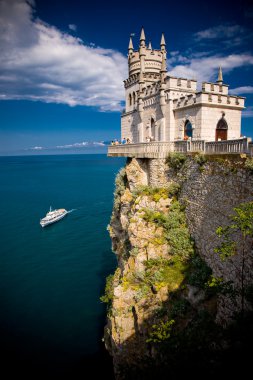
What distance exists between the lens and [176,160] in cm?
1869

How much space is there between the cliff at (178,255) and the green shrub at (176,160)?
8cm

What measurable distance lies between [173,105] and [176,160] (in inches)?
219

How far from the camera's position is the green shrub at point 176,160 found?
718 inches

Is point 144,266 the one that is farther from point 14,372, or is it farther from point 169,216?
point 14,372

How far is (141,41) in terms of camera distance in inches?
1017

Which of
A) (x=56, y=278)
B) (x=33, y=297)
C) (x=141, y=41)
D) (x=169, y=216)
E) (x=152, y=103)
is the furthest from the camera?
(x=56, y=278)

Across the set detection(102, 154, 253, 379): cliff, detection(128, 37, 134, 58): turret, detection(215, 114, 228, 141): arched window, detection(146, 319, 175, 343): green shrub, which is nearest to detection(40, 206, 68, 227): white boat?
detection(102, 154, 253, 379): cliff

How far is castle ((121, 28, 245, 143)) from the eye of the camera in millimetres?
18656

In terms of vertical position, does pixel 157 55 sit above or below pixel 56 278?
above

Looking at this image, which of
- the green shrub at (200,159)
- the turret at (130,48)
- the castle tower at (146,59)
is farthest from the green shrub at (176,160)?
the turret at (130,48)

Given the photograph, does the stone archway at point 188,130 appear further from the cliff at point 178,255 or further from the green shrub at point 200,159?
the green shrub at point 200,159

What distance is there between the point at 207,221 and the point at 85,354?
1650 centimetres

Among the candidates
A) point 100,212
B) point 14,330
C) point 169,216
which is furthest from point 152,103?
point 100,212

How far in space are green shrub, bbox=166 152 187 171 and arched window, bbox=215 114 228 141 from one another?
346cm
